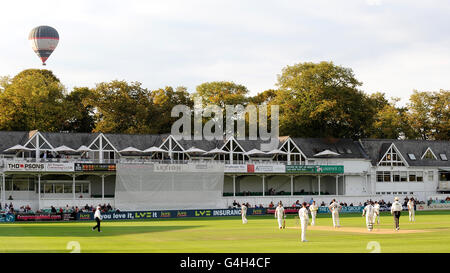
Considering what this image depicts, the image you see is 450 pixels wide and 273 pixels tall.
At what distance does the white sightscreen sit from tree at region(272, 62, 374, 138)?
18.9m

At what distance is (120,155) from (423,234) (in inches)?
1804

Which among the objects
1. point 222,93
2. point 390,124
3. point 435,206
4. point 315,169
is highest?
point 222,93

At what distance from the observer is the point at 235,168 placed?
72.1 meters

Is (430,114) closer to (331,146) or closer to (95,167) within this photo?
(331,146)

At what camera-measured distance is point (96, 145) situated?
7181 centimetres

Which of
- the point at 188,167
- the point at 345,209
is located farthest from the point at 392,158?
the point at 188,167

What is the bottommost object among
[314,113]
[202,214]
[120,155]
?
[202,214]

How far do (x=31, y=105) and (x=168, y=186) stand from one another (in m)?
22.7

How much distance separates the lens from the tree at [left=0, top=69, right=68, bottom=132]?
258 ft

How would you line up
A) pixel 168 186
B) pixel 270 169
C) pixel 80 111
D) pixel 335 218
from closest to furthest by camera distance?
pixel 335 218 < pixel 168 186 < pixel 270 169 < pixel 80 111

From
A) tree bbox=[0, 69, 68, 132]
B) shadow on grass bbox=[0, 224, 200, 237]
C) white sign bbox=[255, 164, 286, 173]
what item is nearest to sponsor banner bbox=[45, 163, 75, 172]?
tree bbox=[0, 69, 68, 132]

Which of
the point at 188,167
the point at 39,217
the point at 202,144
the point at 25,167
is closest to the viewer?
the point at 39,217
